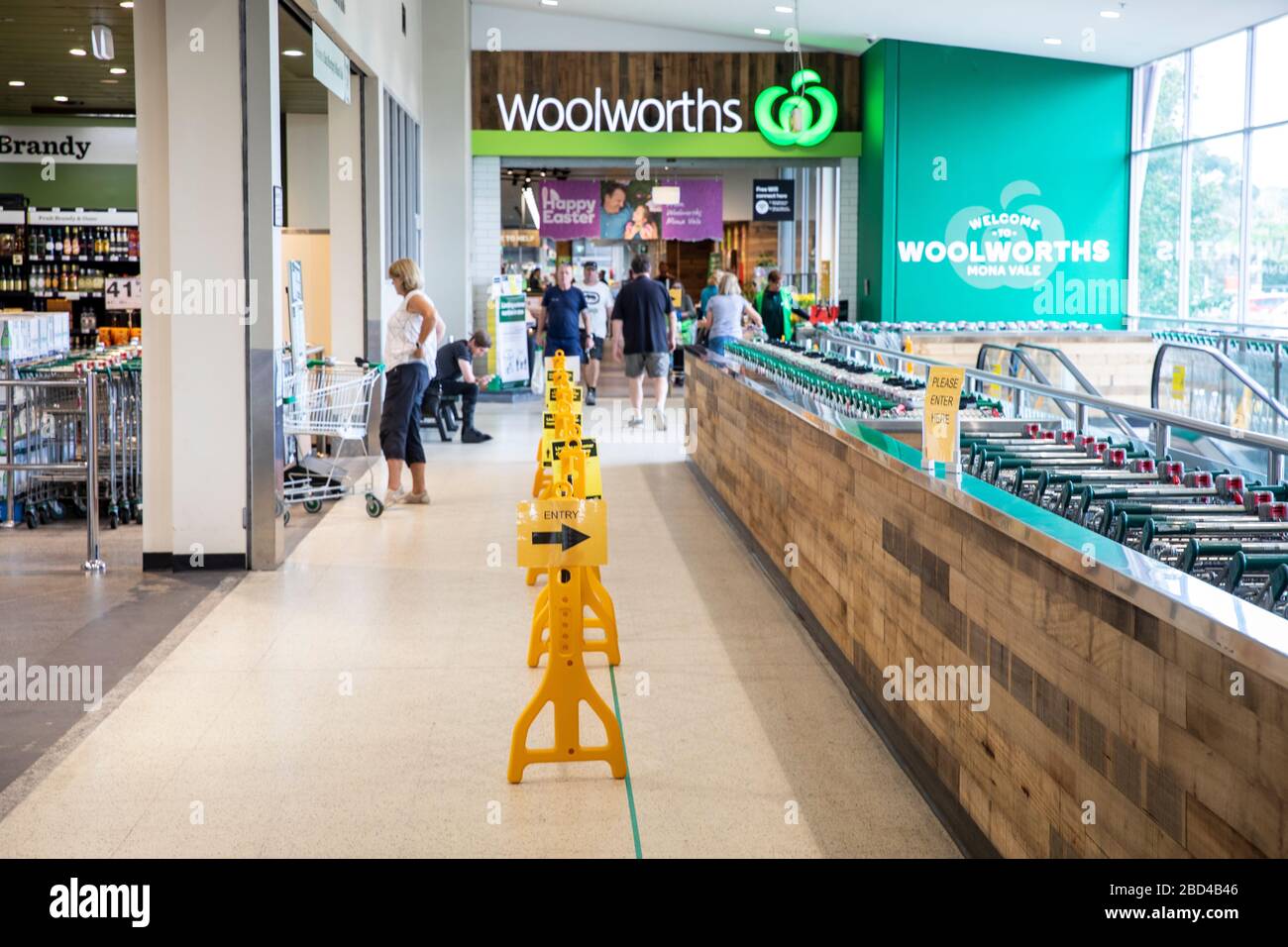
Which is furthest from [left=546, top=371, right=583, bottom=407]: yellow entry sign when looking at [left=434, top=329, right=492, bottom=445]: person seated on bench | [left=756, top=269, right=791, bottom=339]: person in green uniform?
[left=756, top=269, right=791, bottom=339]: person in green uniform

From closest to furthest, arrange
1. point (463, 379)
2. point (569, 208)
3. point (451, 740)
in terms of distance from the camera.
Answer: point (451, 740) → point (463, 379) → point (569, 208)

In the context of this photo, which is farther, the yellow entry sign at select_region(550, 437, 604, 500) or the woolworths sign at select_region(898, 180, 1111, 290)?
the woolworths sign at select_region(898, 180, 1111, 290)

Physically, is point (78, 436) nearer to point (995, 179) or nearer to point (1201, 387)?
point (1201, 387)

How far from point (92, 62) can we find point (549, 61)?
250 inches

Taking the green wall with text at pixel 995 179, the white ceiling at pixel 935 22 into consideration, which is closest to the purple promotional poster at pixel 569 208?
the white ceiling at pixel 935 22

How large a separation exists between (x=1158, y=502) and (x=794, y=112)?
1543 cm

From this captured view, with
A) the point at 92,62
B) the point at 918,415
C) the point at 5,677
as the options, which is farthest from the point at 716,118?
the point at 5,677

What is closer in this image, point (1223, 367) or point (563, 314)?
point (1223, 367)

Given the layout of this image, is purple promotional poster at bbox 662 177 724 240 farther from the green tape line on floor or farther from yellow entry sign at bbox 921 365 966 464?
yellow entry sign at bbox 921 365 966 464

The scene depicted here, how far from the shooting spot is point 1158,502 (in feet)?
11.6

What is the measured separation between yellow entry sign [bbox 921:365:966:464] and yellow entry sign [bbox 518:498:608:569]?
95cm

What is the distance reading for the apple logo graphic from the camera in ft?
58.8

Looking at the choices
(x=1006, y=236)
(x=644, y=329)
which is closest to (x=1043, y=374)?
(x=644, y=329)
